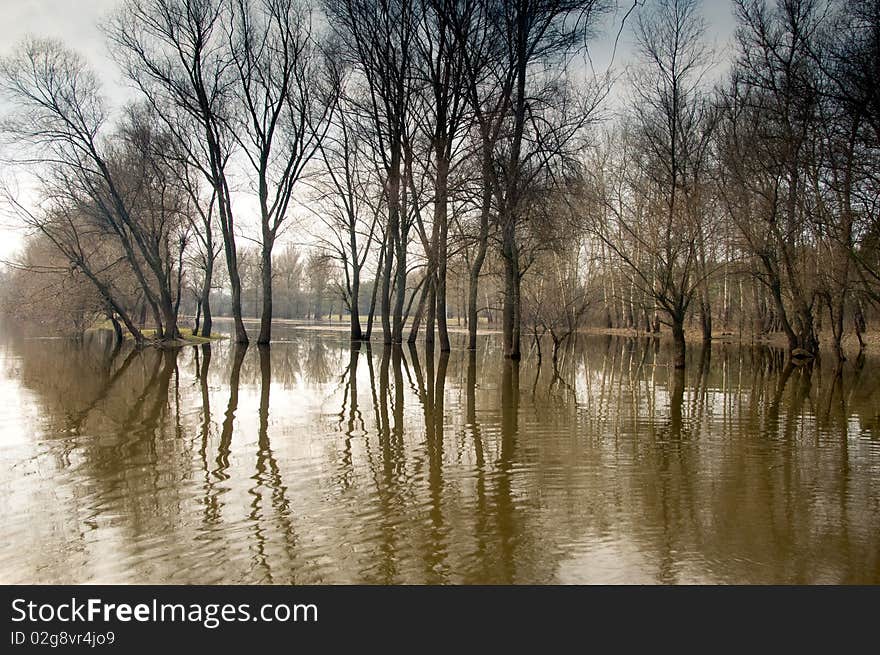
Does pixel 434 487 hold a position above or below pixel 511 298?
below

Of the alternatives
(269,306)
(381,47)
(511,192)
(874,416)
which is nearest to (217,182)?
(269,306)

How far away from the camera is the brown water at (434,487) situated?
4105 mm

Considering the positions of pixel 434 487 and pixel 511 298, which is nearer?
pixel 434 487

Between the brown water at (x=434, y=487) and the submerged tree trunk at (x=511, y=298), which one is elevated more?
the submerged tree trunk at (x=511, y=298)

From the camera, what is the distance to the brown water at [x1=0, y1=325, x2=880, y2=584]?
13.5ft

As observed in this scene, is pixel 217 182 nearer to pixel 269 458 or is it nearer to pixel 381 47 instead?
pixel 381 47

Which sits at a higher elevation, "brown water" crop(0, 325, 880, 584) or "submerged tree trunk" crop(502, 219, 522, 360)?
"submerged tree trunk" crop(502, 219, 522, 360)

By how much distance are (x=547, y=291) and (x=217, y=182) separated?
1923 cm

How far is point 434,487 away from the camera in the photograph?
19.1 feet

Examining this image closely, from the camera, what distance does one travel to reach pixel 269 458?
684cm

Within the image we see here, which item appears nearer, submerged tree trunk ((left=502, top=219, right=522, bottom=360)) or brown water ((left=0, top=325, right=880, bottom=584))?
brown water ((left=0, top=325, right=880, bottom=584))
